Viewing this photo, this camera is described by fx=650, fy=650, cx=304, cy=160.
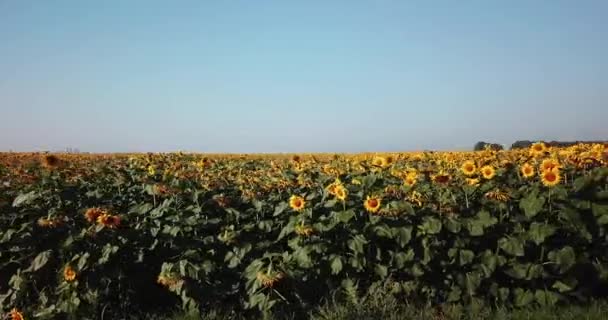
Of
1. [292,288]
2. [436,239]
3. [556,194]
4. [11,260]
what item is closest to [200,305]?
[292,288]

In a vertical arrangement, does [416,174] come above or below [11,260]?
above

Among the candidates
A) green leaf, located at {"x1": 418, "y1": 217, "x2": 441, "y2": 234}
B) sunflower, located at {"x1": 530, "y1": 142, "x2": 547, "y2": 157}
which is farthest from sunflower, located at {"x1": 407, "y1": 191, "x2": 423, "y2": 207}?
sunflower, located at {"x1": 530, "y1": 142, "x2": 547, "y2": 157}

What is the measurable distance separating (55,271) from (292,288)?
1.77 metres

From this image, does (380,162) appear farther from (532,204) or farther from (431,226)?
(532,204)

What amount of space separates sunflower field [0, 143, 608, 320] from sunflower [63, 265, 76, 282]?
0.01 m

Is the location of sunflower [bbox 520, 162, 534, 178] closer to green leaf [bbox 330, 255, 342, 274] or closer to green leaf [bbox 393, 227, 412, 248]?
green leaf [bbox 393, 227, 412, 248]

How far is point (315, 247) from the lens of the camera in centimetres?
474

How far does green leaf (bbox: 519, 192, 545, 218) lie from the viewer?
4805 mm

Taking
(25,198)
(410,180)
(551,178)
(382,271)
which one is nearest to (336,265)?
(382,271)

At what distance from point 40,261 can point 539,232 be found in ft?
11.9

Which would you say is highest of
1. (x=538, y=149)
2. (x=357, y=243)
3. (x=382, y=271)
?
(x=538, y=149)

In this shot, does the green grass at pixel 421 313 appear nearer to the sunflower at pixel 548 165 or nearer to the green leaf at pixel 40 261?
the green leaf at pixel 40 261

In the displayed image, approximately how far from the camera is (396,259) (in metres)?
4.82

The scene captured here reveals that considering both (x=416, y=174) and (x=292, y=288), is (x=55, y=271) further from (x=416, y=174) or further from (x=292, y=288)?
(x=416, y=174)
